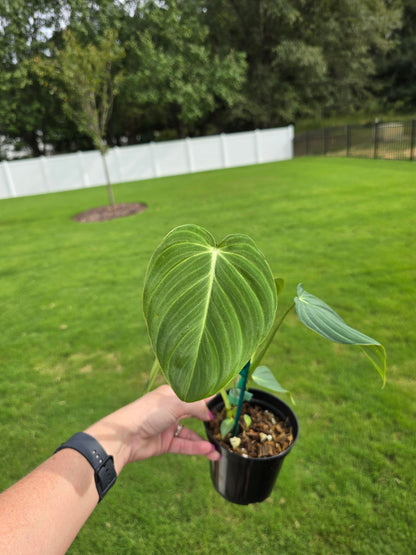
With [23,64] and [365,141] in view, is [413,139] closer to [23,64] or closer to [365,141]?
[365,141]

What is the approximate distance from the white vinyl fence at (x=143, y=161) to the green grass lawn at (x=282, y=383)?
10.2 meters

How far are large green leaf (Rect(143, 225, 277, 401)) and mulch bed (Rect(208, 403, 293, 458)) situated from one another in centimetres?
71

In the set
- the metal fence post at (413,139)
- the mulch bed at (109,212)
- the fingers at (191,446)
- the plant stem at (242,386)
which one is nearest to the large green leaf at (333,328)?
the plant stem at (242,386)

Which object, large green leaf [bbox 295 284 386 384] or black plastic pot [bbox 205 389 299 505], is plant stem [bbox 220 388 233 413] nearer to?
black plastic pot [bbox 205 389 299 505]

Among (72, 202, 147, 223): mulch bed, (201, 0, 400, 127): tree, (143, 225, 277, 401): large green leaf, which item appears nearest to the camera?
(143, 225, 277, 401): large green leaf

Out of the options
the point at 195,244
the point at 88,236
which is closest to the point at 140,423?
the point at 195,244

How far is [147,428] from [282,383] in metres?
1.05

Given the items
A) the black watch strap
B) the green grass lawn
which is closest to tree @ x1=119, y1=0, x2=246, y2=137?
the green grass lawn

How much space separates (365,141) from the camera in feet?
38.2

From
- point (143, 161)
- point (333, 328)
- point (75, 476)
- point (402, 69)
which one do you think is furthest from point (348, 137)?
point (402, 69)

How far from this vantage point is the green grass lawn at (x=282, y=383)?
1272 millimetres

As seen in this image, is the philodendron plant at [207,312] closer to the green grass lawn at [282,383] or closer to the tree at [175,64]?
the green grass lawn at [282,383]

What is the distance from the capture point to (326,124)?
873 inches

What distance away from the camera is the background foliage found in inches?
580
